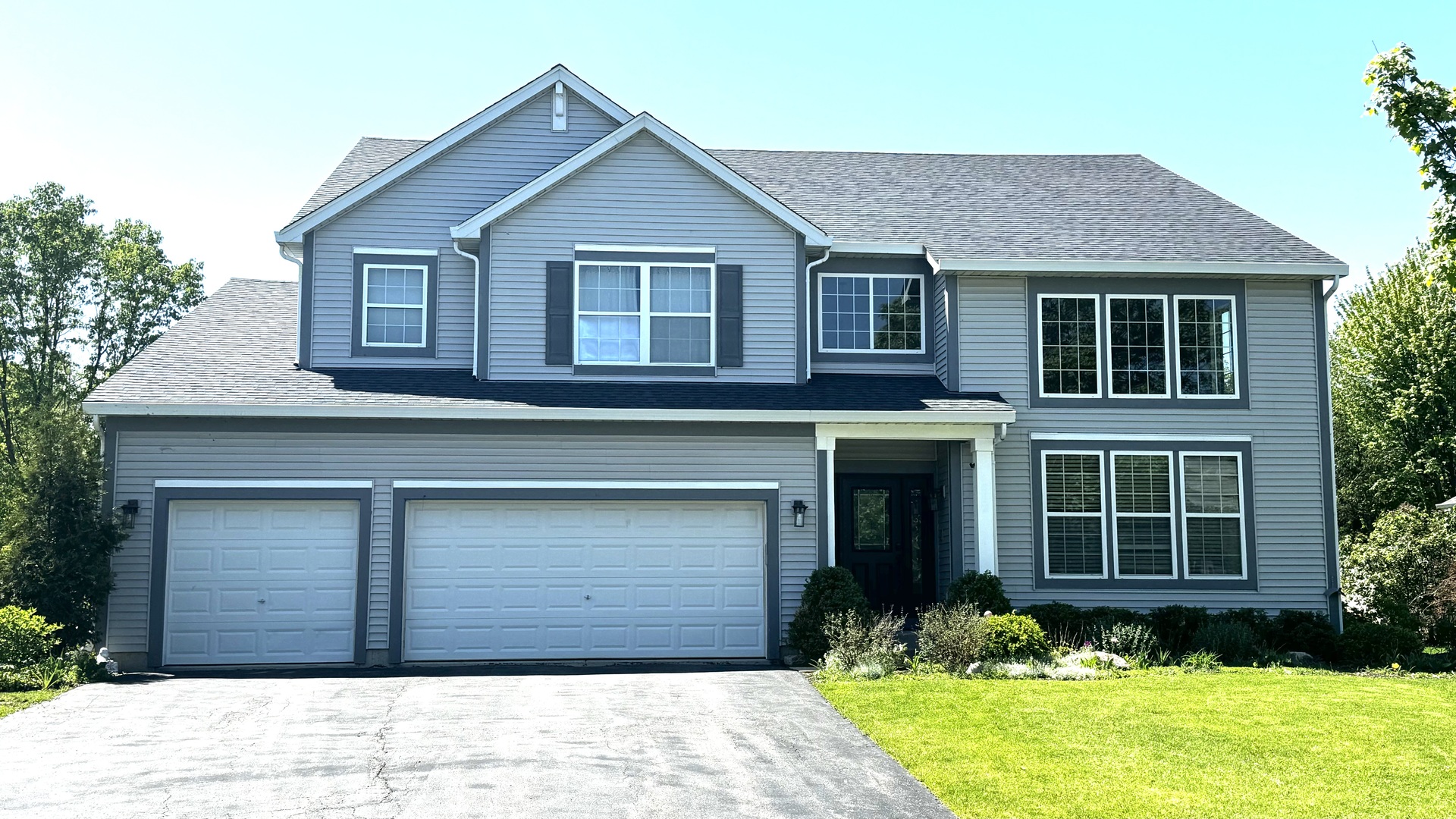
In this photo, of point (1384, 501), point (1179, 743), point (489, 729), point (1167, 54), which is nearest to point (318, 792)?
point (489, 729)

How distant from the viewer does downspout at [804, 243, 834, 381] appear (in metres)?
17.8

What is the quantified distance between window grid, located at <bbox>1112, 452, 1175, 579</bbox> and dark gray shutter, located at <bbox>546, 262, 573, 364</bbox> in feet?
26.5

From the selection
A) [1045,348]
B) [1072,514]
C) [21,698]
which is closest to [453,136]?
[1045,348]

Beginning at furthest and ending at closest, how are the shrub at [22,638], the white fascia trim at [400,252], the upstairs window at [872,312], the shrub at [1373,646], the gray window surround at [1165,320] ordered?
the upstairs window at [872,312] < the gray window surround at [1165,320] < the white fascia trim at [400,252] < the shrub at [1373,646] < the shrub at [22,638]

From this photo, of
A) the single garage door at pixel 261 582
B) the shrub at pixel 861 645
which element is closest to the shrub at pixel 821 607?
the shrub at pixel 861 645

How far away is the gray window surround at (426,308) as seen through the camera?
696 inches

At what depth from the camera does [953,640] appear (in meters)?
14.6

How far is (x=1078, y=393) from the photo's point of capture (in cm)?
1808

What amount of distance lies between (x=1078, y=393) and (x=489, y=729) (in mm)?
10755

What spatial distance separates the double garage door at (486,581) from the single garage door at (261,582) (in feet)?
0.05

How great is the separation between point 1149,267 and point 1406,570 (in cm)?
734

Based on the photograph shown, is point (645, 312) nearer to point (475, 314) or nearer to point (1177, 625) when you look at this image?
point (475, 314)

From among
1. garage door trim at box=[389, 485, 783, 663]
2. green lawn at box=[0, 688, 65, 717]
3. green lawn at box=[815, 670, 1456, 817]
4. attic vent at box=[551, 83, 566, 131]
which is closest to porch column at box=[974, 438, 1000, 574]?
garage door trim at box=[389, 485, 783, 663]

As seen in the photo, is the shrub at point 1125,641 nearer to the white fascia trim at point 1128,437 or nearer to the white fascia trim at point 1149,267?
the white fascia trim at point 1128,437
